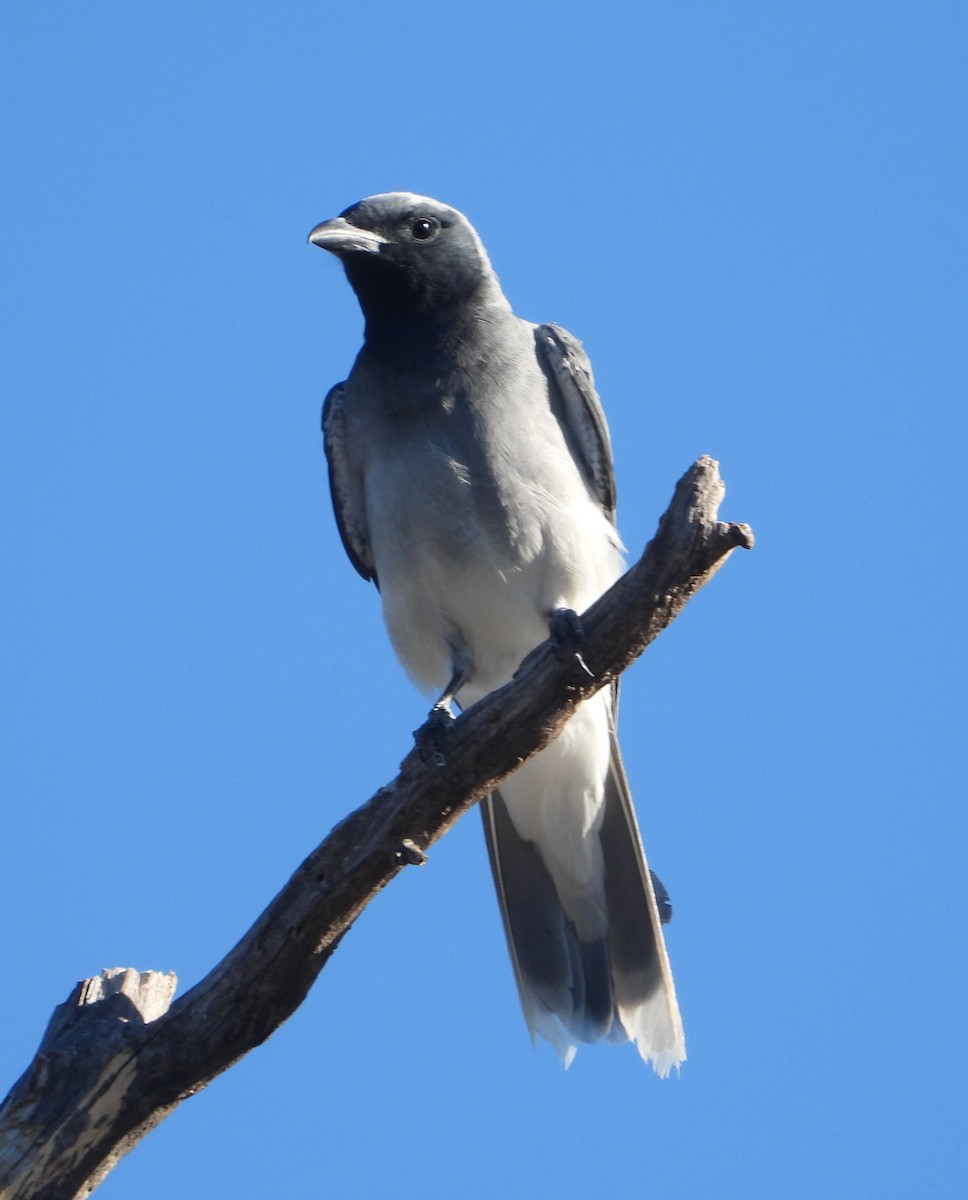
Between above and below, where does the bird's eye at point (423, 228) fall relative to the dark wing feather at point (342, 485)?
above

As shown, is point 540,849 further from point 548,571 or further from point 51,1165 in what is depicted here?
point 51,1165

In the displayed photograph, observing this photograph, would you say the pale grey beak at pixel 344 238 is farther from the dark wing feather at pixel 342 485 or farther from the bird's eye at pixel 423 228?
the dark wing feather at pixel 342 485

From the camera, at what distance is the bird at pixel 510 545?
21.6 feet

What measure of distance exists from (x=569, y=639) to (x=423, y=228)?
9.84 ft

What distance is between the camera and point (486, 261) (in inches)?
301

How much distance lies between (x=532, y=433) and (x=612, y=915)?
231 cm

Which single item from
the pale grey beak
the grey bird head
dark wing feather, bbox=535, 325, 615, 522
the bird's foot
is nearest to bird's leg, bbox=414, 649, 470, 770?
the bird's foot

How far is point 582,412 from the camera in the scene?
706 centimetres

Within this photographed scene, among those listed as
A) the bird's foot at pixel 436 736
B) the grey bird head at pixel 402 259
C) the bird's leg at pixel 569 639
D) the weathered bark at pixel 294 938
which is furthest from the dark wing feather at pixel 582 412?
the weathered bark at pixel 294 938

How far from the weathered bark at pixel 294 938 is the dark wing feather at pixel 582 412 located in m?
2.02

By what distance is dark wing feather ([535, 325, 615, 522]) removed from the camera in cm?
706

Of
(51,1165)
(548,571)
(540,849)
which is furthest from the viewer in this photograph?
(540,849)

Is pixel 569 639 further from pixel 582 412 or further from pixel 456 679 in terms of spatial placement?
pixel 582 412

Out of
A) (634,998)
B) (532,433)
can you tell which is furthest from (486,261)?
(634,998)
